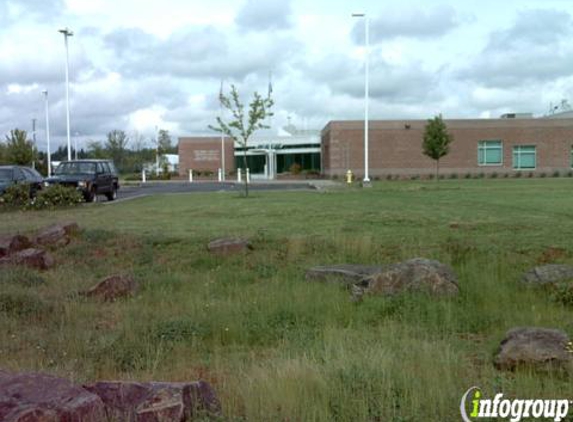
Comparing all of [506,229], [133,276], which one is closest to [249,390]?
[133,276]

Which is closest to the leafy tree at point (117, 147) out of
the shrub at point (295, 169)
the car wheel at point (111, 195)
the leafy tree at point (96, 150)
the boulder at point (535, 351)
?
the leafy tree at point (96, 150)

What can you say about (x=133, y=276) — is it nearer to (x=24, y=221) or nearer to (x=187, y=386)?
(x=187, y=386)

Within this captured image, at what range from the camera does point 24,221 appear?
1809cm

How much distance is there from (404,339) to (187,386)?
107 inches

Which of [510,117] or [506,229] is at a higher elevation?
[510,117]

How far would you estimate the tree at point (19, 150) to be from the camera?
5109 cm

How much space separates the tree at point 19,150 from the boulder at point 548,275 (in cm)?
4874

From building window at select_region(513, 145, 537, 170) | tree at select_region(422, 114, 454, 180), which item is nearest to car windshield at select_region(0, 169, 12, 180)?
tree at select_region(422, 114, 454, 180)

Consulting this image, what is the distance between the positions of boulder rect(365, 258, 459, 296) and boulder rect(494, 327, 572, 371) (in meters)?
2.54

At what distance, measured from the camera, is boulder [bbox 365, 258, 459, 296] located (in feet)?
27.3

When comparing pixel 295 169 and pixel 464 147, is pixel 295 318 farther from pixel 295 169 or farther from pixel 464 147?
pixel 295 169

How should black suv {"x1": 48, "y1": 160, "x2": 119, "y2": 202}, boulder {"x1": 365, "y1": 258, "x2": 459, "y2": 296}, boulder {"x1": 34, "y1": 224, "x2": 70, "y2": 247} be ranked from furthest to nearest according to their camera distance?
1. black suv {"x1": 48, "y1": 160, "x2": 119, "y2": 202}
2. boulder {"x1": 34, "y1": 224, "x2": 70, "y2": 247}
3. boulder {"x1": 365, "y1": 258, "x2": 459, "y2": 296}

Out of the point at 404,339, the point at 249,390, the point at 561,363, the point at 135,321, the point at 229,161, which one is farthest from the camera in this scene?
the point at 229,161

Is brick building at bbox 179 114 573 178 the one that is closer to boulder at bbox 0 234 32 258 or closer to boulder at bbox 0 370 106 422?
boulder at bbox 0 234 32 258
